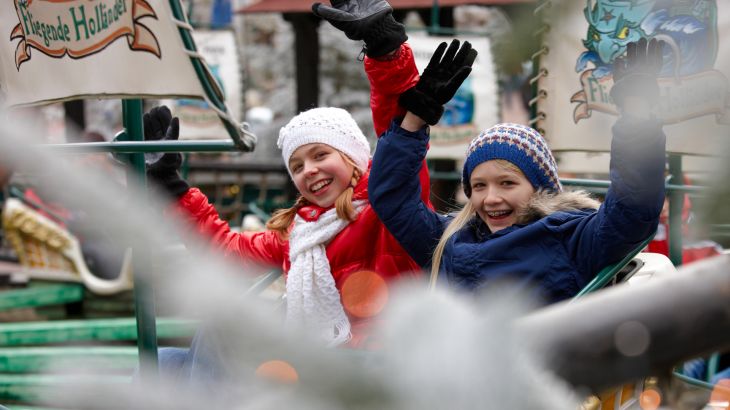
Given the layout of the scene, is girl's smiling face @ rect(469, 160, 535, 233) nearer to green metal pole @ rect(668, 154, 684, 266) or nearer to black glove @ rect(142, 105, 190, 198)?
green metal pole @ rect(668, 154, 684, 266)

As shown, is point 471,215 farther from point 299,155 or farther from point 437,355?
point 437,355

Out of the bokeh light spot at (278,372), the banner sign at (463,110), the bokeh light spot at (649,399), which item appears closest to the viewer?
the bokeh light spot at (278,372)

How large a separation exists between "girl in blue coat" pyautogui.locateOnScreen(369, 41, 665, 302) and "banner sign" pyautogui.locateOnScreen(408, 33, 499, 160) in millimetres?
4255

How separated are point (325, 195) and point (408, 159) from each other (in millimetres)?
322

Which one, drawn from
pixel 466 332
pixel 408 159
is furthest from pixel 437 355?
pixel 408 159

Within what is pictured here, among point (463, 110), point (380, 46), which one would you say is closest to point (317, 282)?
point (380, 46)

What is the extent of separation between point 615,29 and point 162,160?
3.88 ft

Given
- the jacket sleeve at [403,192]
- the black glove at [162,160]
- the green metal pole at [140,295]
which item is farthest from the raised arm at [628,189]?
the black glove at [162,160]

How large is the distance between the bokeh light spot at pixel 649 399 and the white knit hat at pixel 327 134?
849mm

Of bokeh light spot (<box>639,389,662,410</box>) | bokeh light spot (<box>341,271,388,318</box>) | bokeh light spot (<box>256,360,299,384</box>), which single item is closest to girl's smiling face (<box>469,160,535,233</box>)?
bokeh light spot (<box>341,271,388,318</box>)

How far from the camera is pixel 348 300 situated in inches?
74.5

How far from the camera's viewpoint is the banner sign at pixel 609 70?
171cm

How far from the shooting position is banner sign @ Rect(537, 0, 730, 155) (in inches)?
67.5

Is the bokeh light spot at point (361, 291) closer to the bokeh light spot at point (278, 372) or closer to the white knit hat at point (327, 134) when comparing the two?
the white knit hat at point (327, 134)
